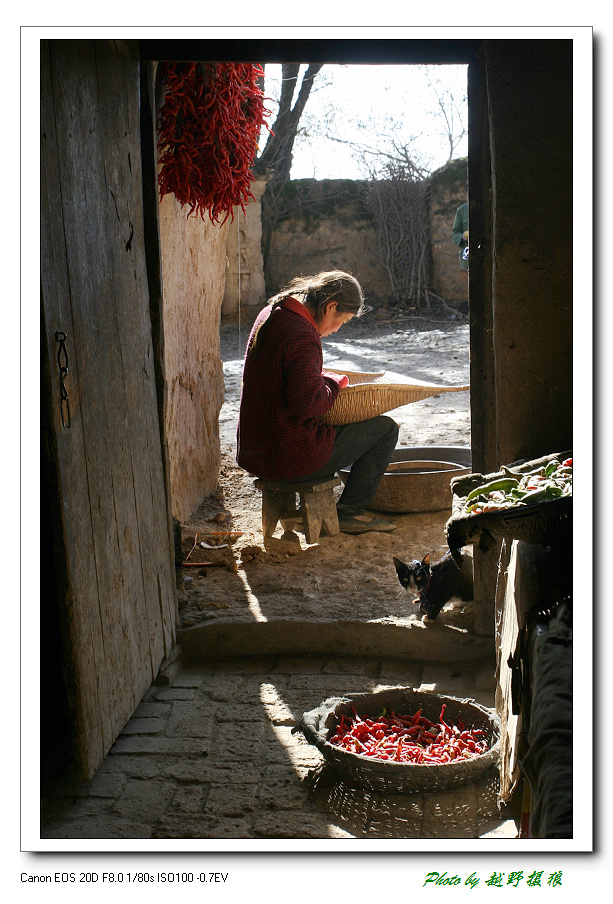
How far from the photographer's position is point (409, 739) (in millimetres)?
2848

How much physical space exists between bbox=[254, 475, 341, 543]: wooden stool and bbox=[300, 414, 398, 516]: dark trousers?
0.22ft

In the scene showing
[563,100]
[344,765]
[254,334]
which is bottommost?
[344,765]

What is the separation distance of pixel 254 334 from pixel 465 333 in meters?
7.66

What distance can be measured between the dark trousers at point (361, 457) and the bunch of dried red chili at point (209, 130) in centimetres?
153

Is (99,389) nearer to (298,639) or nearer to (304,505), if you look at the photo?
(298,639)

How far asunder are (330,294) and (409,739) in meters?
2.53

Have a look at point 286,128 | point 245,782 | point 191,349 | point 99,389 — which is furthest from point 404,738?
point 286,128

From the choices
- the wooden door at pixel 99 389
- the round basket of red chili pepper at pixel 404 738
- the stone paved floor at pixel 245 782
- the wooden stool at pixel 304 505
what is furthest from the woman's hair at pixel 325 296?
the round basket of red chili pepper at pixel 404 738

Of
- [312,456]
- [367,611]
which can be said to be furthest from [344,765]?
[312,456]

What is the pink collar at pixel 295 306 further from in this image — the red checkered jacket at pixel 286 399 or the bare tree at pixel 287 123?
the bare tree at pixel 287 123

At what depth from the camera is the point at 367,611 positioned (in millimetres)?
3992

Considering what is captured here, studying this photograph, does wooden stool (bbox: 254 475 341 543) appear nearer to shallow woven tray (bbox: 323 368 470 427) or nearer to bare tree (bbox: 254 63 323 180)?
shallow woven tray (bbox: 323 368 470 427)

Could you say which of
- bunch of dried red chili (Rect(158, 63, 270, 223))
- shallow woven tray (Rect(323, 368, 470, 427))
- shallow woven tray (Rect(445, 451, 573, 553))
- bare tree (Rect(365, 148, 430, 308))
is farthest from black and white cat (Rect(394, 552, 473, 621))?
bare tree (Rect(365, 148, 430, 308))

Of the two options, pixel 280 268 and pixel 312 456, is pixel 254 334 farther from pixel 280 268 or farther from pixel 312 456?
pixel 280 268
